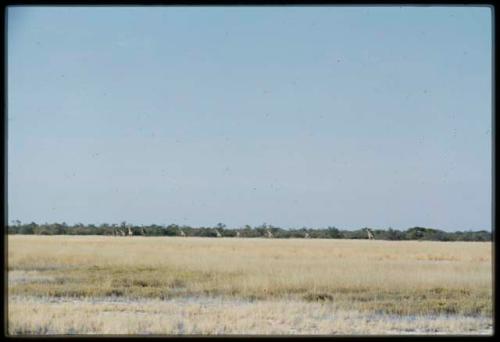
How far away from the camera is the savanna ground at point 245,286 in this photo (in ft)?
24.8

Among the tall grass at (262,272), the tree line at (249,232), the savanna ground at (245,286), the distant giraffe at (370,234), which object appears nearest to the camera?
the savanna ground at (245,286)

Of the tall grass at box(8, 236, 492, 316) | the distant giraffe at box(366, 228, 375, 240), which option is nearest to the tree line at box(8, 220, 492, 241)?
the distant giraffe at box(366, 228, 375, 240)

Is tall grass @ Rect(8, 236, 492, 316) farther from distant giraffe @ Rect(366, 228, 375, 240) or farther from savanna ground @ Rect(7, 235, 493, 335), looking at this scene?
distant giraffe @ Rect(366, 228, 375, 240)

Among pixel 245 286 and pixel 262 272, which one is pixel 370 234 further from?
pixel 245 286

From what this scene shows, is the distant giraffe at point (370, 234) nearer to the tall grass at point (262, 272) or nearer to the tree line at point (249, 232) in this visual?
the tree line at point (249, 232)

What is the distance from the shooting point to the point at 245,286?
10219mm

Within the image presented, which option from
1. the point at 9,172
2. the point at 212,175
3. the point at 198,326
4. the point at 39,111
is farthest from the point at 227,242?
the point at 9,172

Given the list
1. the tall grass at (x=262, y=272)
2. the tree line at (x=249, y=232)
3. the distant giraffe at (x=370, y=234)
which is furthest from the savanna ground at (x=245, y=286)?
the distant giraffe at (x=370, y=234)

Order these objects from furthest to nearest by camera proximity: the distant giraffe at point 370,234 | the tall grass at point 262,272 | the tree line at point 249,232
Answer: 1. the distant giraffe at point 370,234
2. the tree line at point 249,232
3. the tall grass at point 262,272

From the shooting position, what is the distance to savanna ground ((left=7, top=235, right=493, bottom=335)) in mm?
7570

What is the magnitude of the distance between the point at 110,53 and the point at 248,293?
4396 mm

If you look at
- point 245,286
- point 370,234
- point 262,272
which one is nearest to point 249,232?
point 370,234

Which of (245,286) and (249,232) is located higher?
(249,232)

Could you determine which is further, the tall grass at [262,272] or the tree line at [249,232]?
the tree line at [249,232]
